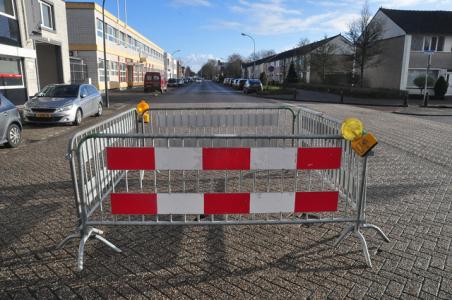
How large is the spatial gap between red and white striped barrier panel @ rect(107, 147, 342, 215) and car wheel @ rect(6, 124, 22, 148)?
687cm

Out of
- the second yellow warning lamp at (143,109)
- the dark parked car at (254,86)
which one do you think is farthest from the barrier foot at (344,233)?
the dark parked car at (254,86)

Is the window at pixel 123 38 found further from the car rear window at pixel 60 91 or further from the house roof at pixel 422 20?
the car rear window at pixel 60 91

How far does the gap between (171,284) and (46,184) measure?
3.81 metres

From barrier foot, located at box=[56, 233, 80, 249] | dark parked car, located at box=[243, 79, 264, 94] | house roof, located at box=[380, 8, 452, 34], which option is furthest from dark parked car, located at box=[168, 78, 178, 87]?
barrier foot, located at box=[56, 233, 80, 249]

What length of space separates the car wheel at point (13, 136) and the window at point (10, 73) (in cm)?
898

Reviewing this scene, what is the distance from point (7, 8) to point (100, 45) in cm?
2026

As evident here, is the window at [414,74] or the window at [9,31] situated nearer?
the window at [9,31]

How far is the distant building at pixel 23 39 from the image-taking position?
655 inches

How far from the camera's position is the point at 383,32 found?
38375 mm

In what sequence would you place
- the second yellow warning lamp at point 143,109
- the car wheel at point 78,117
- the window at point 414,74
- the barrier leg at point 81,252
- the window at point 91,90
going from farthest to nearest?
the window at point 414,74 < the window at point 91,90 < the car wheel at point 78,117 < the second yellow warning lamp at point 143,109 < the barrier leg at point 81,252

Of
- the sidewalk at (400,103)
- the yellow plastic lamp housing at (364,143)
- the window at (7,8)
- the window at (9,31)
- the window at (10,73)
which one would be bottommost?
the sidewalk at (400,103)

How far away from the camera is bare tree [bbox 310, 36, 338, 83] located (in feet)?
156

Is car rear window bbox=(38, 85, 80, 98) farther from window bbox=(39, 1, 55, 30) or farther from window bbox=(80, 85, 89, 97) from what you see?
window bbox=(39, 1, 55, 30)

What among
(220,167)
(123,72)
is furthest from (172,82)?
(220,167)
